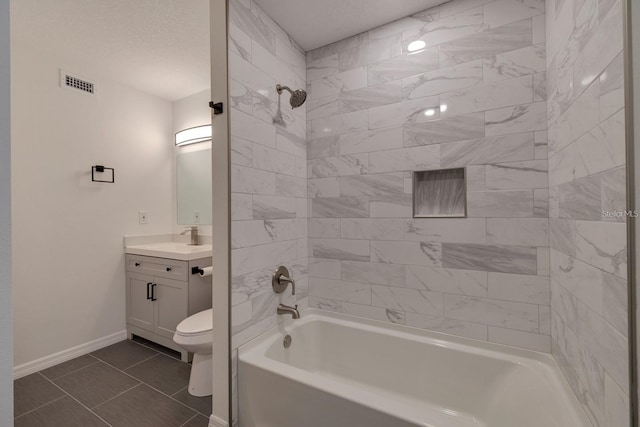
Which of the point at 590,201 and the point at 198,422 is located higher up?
the point at 590,201

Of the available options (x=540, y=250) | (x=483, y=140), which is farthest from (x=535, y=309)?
(x=483, y=140)

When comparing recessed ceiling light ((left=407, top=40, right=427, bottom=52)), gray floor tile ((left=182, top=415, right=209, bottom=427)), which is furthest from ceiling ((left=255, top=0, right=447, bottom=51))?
gray floor tile ((left=182, top=415, right=209, bottom=427))

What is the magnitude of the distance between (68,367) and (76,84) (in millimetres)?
2409

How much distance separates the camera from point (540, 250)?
4.51 feet

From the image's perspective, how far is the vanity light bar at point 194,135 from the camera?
9.09 feet

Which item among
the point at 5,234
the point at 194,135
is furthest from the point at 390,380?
the point at 194,135

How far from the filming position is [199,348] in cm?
180

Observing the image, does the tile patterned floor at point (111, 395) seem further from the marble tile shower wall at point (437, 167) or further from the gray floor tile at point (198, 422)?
the marble tile shower wall at point (437, 167)

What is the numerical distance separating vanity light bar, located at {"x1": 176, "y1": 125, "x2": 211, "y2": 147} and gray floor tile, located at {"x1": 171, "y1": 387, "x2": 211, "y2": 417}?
7.35 ft

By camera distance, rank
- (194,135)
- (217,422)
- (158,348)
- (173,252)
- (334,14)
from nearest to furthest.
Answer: (217,422) → (334,14) → (173,252) → (158,348) → (194,135)

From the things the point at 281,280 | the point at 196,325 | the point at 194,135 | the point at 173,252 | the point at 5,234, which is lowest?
the point at 196,325

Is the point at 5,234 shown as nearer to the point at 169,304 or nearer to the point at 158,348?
the point at 169,304

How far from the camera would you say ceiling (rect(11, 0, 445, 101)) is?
5.48 feet

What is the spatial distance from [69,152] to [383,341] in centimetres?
298
